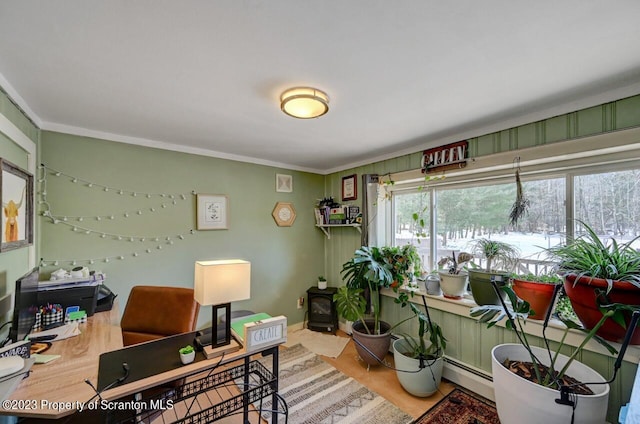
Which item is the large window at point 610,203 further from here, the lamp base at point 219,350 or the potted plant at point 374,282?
the lamp base at point 219,350

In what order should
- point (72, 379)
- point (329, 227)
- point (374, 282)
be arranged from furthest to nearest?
point (329, 227) → point (374, 282) → point (72, 379)

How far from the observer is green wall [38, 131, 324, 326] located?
2.01 meters

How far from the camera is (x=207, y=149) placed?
265cm

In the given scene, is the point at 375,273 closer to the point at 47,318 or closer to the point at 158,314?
the point at 158,314

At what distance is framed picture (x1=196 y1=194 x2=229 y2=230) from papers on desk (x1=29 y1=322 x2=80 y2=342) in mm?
1221

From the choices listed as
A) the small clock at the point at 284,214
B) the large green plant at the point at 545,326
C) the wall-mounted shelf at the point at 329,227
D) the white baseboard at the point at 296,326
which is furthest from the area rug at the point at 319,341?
the large green plant at the point at 545,326

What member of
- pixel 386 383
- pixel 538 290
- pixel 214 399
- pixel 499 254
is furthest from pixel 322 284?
pixel 538 290

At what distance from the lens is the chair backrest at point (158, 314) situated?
5.67 ft

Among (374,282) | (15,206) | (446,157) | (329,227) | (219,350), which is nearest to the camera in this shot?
(219,350)

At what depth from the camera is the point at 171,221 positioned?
246cm

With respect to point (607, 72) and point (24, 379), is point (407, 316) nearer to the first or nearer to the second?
point (607, 72)

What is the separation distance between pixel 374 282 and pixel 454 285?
688mm

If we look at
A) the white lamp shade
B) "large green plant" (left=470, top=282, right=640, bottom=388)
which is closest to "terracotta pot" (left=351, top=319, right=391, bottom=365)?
"large green plant" (left=470, top=282, right=640, bottom=388)

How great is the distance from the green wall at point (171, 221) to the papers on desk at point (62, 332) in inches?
24.0
